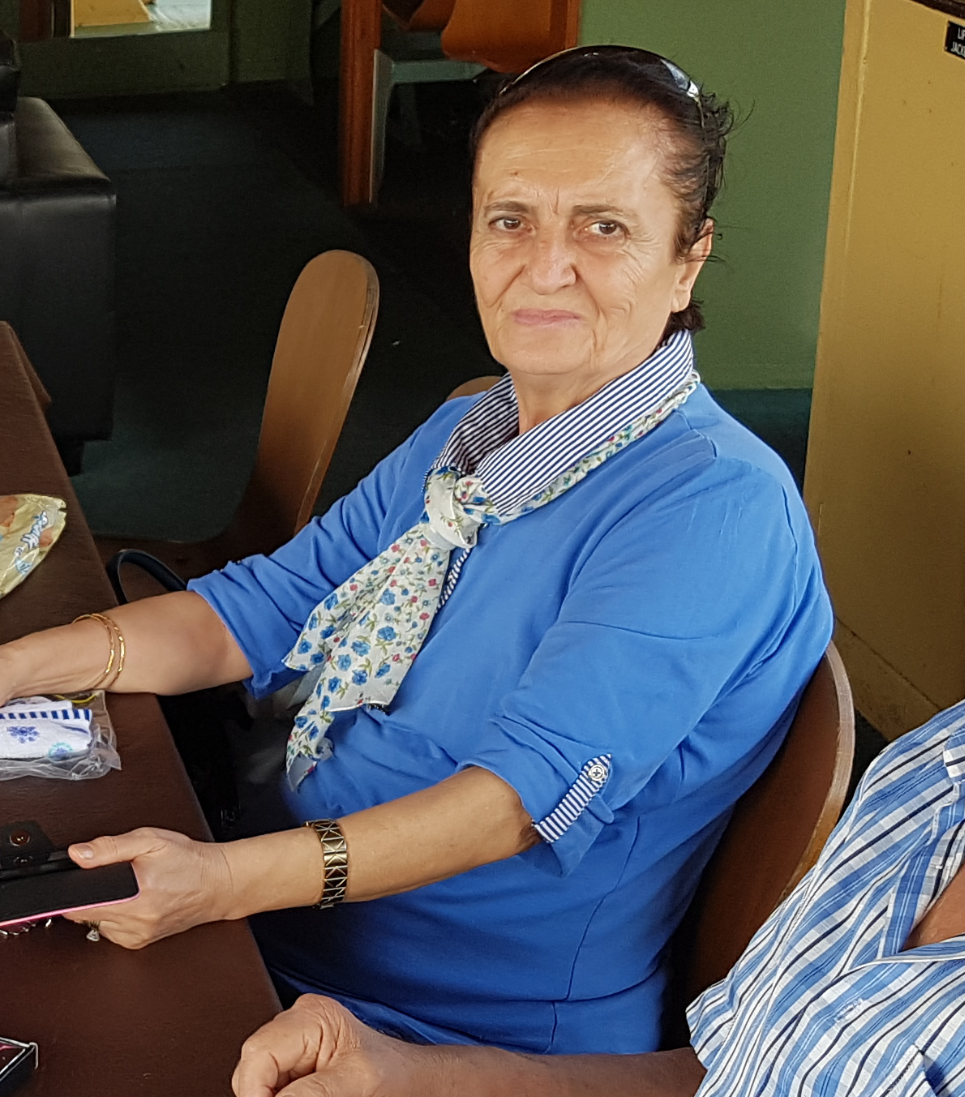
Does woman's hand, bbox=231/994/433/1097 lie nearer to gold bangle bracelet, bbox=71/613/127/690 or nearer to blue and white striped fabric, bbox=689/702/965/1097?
blue and white striped fabric, bbox=689/702/965/1097

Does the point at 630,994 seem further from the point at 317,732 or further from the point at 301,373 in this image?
the point at 301,373

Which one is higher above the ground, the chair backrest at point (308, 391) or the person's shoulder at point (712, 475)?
the person's shoulder at point (712, 475)

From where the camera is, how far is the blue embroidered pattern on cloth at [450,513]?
1.40 metres

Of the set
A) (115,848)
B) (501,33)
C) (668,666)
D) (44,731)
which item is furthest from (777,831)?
(501,33)

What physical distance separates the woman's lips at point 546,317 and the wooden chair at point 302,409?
1.92ft

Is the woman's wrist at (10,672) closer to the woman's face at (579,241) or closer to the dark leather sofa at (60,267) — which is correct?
the woman's face at (579,241)

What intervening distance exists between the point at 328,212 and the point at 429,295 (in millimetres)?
897

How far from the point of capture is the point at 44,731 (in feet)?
4.23

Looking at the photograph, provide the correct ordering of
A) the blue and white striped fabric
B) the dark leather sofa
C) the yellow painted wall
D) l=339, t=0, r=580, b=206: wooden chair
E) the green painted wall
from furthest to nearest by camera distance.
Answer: l=339, t=0, r=580, b=206: wooden chair < the green painted wall < the dark leather sofa < the yellow painted wall < the blue and white striped fabric

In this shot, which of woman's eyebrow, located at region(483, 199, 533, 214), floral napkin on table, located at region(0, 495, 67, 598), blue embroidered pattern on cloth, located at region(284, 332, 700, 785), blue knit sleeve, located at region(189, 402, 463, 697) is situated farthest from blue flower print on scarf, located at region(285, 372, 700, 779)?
floral napkin on table, located at region(0, 495, 67, 598)

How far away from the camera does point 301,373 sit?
2209 mm

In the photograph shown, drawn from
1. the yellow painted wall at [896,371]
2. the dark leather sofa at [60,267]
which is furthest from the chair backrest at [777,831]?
the dark leather sofa at [60,267]

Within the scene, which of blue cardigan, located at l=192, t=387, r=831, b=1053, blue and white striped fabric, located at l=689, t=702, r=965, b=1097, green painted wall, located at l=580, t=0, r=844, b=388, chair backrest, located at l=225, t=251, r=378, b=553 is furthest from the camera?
green painted wall, located at l=580, t=0, r=844, b=388

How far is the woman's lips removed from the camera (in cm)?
143
